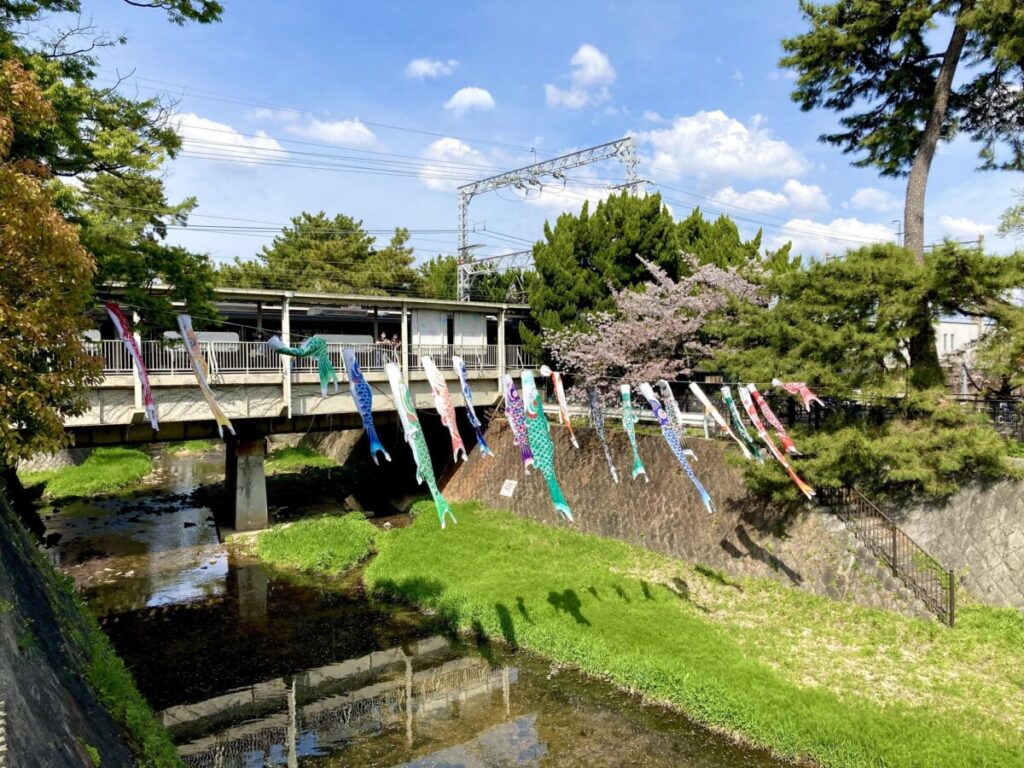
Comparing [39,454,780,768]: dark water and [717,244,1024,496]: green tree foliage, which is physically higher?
[717,244,1024,496]: green tree foliage

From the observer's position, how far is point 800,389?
16234 millimetres

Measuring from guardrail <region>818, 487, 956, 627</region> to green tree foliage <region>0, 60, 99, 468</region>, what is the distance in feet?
54.9

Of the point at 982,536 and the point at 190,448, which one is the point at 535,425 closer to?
the point at 982,536

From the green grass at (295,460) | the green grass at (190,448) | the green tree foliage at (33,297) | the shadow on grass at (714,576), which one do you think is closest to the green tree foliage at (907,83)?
the shadow on grass at (714,576)

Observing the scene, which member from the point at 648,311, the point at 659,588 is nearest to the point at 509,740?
the point at 659,588

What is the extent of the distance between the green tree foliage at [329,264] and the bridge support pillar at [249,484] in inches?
1006

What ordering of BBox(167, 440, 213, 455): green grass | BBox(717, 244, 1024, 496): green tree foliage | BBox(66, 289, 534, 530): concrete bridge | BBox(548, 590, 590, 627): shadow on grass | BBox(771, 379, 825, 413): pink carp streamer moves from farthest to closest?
BBox(167, 440, 213, 455): green grass < BBox(66, 289, 534, 530): concrete bridge < BBox(771, 379, 825, 413): pink carp streamer < BBox(548, 590, 590, 627): shadow on grass < BBox(717, 244, 1024, 496): green tree foliage

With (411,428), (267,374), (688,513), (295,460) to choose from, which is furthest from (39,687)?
(295,460)

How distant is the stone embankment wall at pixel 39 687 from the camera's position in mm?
5738

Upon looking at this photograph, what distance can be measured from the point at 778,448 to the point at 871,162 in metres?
11.0

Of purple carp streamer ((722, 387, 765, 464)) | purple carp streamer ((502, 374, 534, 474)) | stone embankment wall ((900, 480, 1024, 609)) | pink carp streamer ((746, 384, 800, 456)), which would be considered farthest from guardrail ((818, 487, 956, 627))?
purple carp streamer ((502, 374, 534, 474))

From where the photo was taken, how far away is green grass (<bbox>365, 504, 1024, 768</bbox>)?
10688 millimetres

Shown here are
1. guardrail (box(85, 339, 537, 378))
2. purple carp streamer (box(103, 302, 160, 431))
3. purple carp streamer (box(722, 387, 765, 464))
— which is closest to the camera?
purple carp streamer (box(103, 302, 160, 431))

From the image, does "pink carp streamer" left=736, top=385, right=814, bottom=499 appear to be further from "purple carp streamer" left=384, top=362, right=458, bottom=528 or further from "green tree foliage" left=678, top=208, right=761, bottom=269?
"green tree foliage" left=678, top=208, right=761, bottom=269
